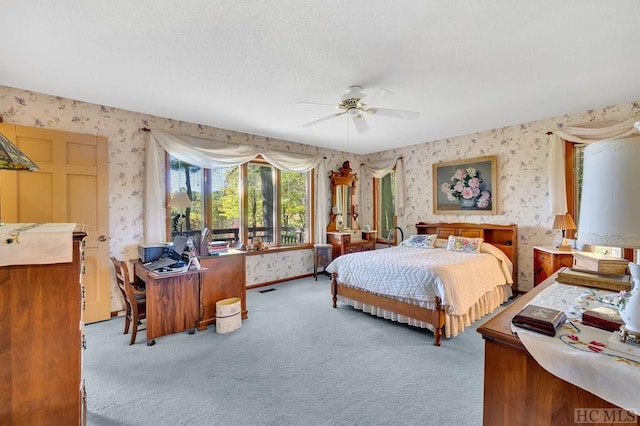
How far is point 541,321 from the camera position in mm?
1071

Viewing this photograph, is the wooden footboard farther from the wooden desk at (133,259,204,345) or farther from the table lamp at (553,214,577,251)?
the table lamp at (553,214,577,251)

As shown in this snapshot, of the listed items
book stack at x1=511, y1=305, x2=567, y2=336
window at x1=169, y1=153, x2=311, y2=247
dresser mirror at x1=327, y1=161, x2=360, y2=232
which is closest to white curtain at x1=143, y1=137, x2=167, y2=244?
window at x1=169, y1=153, x2=311, y2=247

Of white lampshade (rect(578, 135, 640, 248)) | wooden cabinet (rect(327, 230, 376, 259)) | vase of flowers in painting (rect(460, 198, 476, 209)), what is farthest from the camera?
wooden cabinet (rect(327, 230, 376, 259))

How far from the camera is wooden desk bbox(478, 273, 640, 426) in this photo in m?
0.98

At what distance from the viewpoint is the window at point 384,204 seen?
595 cm

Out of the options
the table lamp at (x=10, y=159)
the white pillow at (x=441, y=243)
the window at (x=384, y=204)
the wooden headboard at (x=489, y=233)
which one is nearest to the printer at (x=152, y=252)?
the table lamp at (x=10, y=159)

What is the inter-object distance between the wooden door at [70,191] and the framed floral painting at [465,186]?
495 cm

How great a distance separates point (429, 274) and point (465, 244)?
5.22 feet

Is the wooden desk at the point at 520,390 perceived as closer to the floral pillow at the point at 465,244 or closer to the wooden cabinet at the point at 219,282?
the wooden cabinet at the point at 219,282

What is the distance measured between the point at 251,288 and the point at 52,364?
3.57 metres

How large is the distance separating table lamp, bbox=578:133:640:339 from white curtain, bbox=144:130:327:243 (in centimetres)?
405

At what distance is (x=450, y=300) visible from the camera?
2705 mm

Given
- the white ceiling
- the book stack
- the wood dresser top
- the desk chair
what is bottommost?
the desk chair

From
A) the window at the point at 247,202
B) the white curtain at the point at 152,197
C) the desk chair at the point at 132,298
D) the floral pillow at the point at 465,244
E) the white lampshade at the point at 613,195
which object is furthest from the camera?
the window at the point at 247,202
